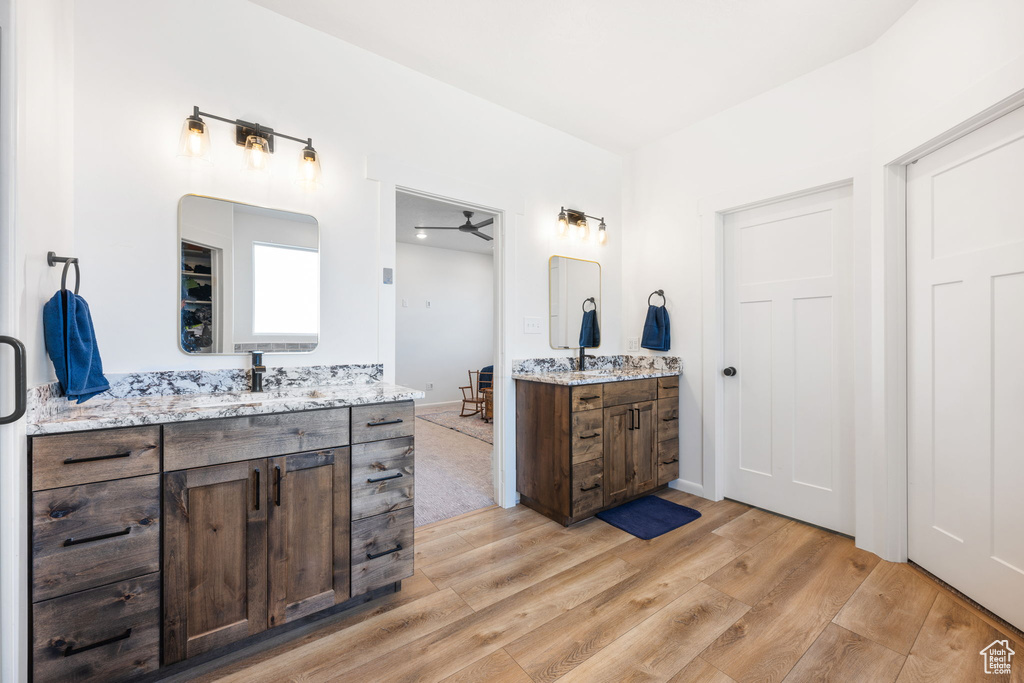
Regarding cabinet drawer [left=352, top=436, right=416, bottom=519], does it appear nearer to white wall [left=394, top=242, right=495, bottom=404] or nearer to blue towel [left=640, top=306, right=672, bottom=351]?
blue towel [left=640, top=306, right=672, bottom=351]

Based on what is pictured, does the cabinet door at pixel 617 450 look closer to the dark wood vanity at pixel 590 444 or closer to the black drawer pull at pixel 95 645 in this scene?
the dark wood vanity at pixel 590 444

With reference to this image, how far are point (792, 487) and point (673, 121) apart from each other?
259 cm

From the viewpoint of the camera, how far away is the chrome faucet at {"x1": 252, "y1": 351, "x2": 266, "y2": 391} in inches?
74.6

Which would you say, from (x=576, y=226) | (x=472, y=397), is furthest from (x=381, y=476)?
(x=472, y=397)

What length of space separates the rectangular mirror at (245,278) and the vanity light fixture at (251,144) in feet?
0.61

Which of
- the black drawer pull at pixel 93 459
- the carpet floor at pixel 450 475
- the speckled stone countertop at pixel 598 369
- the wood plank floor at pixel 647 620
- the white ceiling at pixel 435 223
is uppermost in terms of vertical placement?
the white ceiling at pixel 435 223

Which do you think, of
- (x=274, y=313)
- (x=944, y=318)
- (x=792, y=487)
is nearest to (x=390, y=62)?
(x=274, y=313)

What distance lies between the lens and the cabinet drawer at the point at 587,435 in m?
2.50

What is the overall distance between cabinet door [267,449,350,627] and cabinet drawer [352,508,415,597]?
0.05 metres

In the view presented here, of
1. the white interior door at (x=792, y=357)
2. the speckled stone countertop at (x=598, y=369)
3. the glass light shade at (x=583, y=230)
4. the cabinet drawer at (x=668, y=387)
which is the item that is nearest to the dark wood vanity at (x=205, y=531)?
the speckled stone countertop at (x=598, y=369)

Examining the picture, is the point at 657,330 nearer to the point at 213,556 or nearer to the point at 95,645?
the point at 213,556

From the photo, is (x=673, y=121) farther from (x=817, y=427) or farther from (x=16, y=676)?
(x=16, y=676)

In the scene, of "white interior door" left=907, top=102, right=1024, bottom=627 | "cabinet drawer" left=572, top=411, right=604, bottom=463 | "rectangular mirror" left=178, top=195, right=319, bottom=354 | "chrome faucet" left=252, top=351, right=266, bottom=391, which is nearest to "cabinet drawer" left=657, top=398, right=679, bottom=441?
"cabinet drawer" left=572, top=411, right=604, bottom=463

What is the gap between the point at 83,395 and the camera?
4.73 feet
